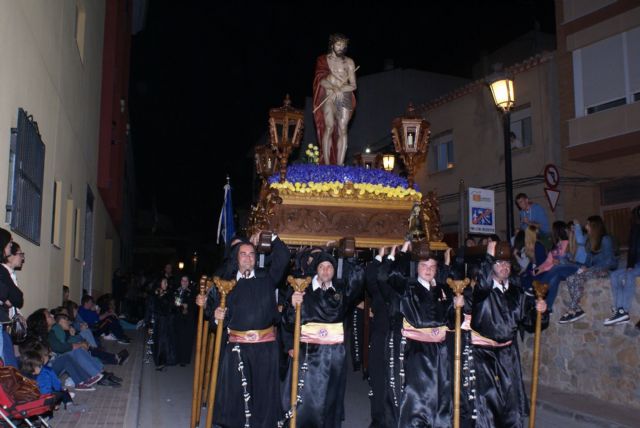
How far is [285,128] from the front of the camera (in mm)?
9664

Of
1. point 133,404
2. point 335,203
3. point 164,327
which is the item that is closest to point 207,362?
point 133,404

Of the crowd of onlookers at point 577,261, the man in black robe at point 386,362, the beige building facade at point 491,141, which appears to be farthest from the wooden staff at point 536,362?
the beige building facade at point 491,141

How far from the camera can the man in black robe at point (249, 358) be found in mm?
6594

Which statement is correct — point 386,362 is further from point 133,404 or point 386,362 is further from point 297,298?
point 133,404

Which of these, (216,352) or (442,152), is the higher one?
(442,152)

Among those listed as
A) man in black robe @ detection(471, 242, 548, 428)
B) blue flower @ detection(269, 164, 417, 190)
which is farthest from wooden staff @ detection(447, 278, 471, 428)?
blue flower @ detection(269, 164, 417, 190)

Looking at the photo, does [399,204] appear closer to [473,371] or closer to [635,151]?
[473,371]

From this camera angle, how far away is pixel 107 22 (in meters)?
18.5

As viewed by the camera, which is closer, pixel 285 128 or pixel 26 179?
pixel 26 179

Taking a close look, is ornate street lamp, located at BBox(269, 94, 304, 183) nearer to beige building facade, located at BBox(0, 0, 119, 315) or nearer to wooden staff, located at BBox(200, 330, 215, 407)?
wooden staff, located at BBox(200, 330, 215, 407)

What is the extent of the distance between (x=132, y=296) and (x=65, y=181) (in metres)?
14.4

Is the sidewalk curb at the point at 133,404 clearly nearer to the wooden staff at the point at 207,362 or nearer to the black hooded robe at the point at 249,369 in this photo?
the wooden staff at the point at 207,362

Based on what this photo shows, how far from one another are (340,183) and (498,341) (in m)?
3.14

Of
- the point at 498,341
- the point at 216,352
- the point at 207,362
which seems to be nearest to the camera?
the point at 216,352
